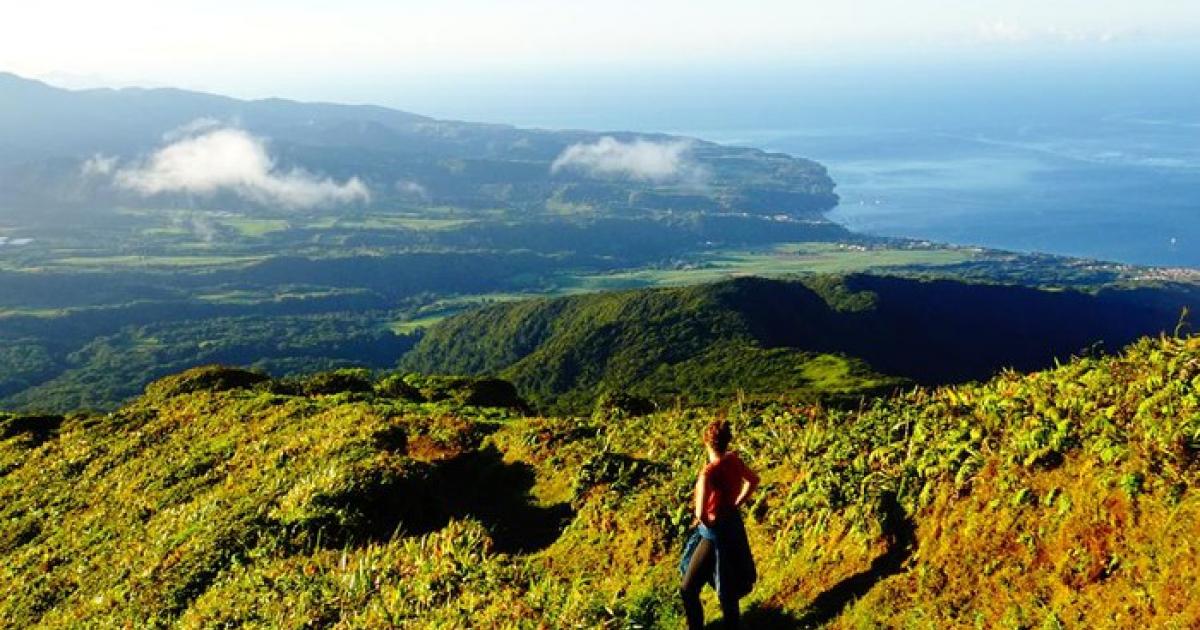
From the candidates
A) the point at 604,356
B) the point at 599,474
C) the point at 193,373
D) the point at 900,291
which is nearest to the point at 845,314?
the point at 900,291

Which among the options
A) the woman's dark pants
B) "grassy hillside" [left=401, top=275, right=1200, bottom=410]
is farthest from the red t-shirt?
"grassy hillside" [left=401, top=275, right=1200, bottom=410]

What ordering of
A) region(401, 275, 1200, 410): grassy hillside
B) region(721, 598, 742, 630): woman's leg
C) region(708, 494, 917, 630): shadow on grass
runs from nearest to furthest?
region(721, 598, 742, 630): woman's leg < region(708, 494, 917, 630): shadow on grass < region(401, 275, 1200, 410): grassy hillside

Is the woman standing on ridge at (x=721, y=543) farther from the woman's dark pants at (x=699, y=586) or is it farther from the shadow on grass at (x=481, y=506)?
the shadow on grass at (x=481, y=506)

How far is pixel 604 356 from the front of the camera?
147m

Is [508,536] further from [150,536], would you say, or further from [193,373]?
[193,373]

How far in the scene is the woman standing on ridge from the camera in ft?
35.8

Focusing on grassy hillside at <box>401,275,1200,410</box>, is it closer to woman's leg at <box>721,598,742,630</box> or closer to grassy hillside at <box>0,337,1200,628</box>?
grassy hillside at <box>0,337,1200,628</box>

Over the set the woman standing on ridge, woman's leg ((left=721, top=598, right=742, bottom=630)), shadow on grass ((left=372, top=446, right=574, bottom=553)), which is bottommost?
shadow on grass ((left=372, top=446, right=574, bottom=553))

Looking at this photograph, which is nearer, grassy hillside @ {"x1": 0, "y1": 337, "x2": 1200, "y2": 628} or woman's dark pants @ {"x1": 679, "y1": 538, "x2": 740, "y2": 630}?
grassy hillside @ {"x1": 0, "y1": 337, "x2": 1200, "y2": 628}

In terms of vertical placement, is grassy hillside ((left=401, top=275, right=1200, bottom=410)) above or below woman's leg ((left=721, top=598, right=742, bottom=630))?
below

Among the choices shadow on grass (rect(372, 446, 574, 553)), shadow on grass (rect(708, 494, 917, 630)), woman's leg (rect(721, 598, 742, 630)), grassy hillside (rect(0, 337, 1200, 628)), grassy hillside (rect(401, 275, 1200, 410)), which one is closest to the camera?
grassy hillside (rect(0, 337, 1200, 628))

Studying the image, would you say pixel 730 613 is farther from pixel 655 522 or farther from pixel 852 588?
pixel 655 522

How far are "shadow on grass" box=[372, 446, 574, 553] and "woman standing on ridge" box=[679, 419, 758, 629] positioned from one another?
21.6 ft

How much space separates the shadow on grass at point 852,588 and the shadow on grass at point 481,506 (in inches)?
251
